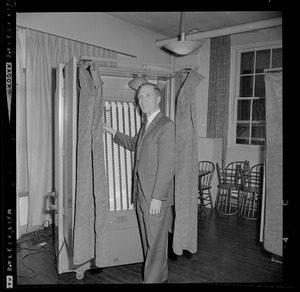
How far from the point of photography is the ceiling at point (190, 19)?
417 cm

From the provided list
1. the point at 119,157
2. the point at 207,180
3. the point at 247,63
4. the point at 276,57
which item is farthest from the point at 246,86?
the point at 119,157

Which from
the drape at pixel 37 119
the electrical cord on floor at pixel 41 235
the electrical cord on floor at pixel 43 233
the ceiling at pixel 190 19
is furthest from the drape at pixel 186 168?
the ceiling at pixel 190 19

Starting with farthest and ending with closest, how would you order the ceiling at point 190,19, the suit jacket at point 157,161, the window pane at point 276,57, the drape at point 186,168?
the window pane at point 276,57, the ceiling at point 190,19, the drape at point 186,168, the suit jacket at point 157,161

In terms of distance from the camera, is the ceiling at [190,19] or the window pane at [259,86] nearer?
the ceiling at [190,19]

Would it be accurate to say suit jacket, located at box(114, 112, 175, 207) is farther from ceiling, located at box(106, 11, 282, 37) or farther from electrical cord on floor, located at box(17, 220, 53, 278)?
ceiling, located at box(106, 11, 282, 37)

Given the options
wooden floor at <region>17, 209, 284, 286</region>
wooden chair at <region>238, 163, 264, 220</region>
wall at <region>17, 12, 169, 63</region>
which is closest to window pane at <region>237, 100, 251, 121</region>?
wooden chair at <region>238, 163, 264, 220</region>

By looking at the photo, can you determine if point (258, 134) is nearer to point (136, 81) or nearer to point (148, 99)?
point (136, 81)

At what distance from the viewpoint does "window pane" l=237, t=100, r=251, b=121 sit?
16.7 ft

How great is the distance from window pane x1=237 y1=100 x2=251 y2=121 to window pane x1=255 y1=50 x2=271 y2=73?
0.55m

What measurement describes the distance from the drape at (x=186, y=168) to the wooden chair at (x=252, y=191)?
7.41 feet

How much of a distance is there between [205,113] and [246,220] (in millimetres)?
2043

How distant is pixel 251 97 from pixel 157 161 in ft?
11.6

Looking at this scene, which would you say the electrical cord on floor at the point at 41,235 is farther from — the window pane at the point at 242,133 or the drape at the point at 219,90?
the window pane at the point at 242,133
